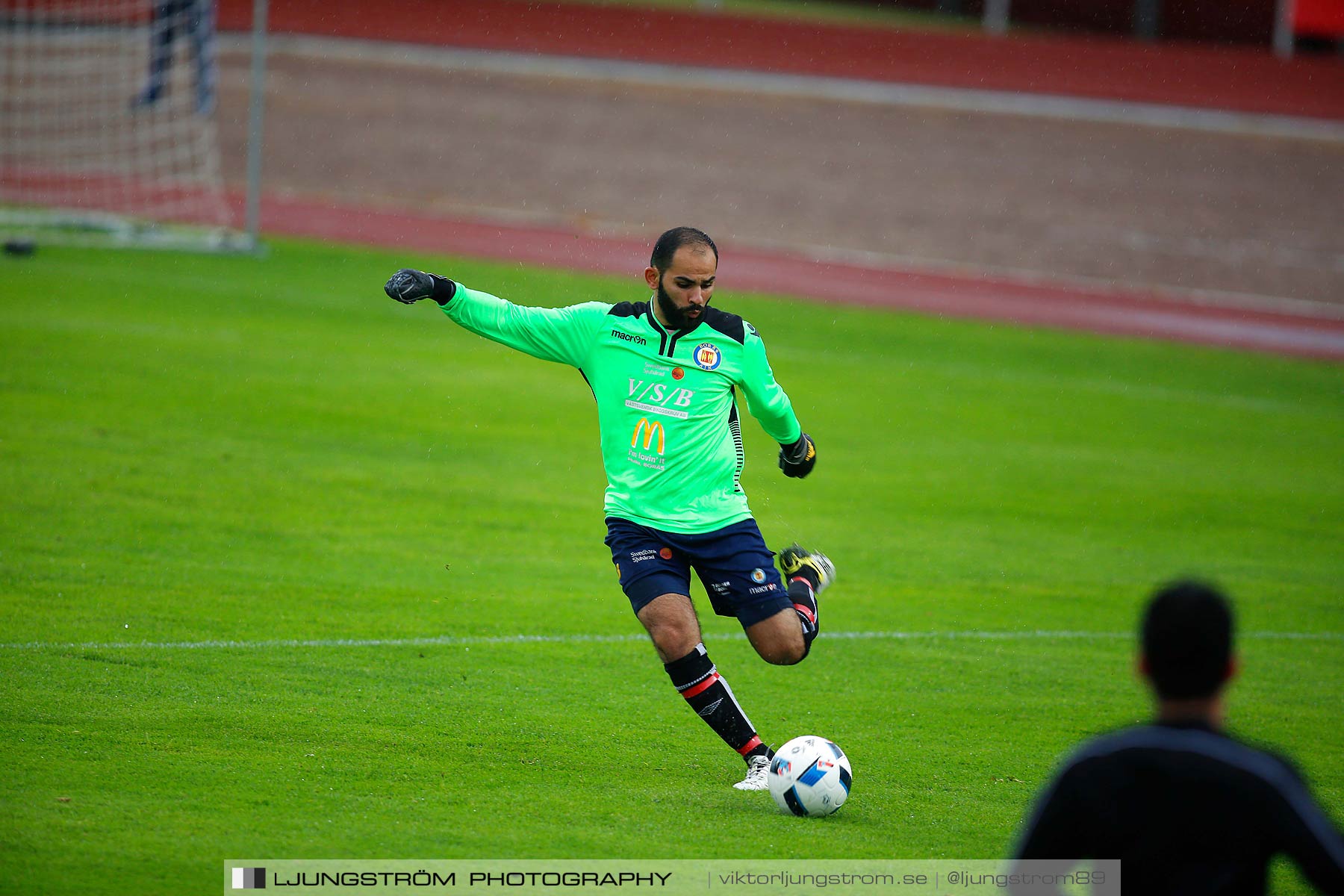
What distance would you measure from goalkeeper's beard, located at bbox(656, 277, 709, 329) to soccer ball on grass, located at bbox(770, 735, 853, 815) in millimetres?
1627

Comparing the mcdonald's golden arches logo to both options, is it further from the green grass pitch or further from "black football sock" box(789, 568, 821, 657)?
the green grass pitch

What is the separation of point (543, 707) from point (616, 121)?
84.4 ft

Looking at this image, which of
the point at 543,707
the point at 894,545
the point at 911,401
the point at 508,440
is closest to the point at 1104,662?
the point at 894,545

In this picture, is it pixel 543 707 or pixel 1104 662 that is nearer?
pixel 543 707

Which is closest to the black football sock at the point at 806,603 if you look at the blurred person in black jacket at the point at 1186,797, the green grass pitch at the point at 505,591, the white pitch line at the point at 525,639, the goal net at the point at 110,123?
the green grass pitch at the point at 505,591

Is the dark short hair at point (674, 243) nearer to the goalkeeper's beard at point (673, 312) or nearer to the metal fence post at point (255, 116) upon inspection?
the goalkeeper's beard at point (673, 312)

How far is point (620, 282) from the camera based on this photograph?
22.4 metres

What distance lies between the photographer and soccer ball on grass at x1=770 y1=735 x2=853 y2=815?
5492 millimetres

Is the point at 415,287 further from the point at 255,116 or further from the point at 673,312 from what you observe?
the point at 255,116

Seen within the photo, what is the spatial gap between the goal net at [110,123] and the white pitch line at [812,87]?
221 inches

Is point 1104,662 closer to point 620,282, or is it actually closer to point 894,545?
point 894,545

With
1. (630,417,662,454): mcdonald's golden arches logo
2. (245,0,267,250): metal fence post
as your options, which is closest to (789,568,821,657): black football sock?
(630,417,662,454): mcdonald's golden arches logo

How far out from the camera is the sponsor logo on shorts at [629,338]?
19.2 feet

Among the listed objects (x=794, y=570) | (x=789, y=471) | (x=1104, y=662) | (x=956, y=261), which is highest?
(x=789, y=471)
